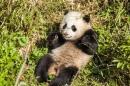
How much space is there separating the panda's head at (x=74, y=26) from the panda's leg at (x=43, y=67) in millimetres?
513

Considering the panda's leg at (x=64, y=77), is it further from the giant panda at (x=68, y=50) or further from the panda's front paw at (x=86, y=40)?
the panda's front paw at (x=86, y=40)

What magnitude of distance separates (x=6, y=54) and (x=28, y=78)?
628 millimetres

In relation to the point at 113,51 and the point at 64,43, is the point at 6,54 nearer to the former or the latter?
the point at 64,43

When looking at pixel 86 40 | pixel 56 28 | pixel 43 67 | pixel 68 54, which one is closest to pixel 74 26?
pixel 86 40

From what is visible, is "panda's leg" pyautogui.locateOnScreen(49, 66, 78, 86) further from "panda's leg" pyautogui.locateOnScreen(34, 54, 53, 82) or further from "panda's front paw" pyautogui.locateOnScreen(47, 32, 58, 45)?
"panda's front paw" pyautogui.locateOnScreen(47, 32, 58, 45)

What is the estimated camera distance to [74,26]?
234 inches

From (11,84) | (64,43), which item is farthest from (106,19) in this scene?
(11,84)

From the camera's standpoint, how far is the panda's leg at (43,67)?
18.2ft

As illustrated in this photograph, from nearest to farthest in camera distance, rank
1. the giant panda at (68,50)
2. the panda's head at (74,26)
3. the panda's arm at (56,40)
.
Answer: the giant panda at (68,50) < the panda's head at (74,26) < the panda's arm at (56,40)

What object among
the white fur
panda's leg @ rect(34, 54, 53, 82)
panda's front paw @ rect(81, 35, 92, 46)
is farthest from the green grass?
panda's front paw @ rect(81, 35, 92, 46)

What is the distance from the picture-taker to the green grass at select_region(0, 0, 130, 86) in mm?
5352

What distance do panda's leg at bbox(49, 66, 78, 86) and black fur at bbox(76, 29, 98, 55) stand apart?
44 cm

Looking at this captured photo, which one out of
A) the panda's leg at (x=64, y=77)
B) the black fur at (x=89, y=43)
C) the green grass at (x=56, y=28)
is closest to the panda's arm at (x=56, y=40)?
the green grass at (x=56, y=28)

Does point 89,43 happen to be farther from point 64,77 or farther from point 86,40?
point 64,77
